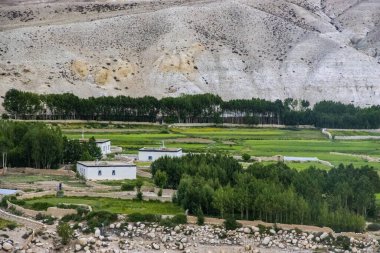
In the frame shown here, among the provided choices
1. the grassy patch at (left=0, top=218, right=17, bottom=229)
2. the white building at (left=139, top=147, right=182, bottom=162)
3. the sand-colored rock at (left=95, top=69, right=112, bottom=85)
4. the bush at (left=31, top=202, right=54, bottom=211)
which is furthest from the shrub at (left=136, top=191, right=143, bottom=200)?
the sand-colored rock at (left=95, top=69, right=112, bottom=85)

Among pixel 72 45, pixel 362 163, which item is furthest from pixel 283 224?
→ pixel 72 45

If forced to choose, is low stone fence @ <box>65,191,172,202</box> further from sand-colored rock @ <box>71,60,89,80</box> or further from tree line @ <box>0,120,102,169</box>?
sand-colored rock @ <box>71,60,89,80</box>

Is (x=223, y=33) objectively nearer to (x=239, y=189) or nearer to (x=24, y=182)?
(x=24, y=182)

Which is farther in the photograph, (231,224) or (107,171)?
(107,171)

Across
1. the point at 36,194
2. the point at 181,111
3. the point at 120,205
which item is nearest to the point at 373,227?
the point at 120,205

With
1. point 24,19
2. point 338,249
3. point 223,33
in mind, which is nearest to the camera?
point 338,249

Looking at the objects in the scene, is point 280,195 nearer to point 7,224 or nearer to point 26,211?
point 26,211
